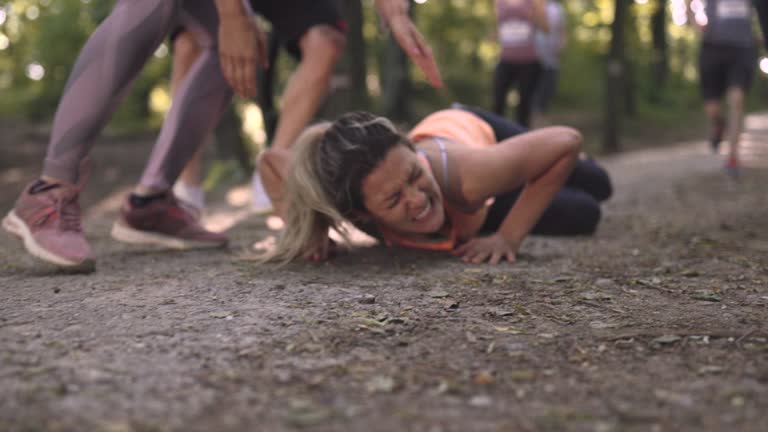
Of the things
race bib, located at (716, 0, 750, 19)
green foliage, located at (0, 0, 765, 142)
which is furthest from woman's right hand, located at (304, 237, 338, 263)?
race bib, located at (716, 0, 750, 19)

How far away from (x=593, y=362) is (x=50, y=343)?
1231 mm

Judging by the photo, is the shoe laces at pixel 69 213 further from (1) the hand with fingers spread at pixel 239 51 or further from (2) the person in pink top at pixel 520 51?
(2) the person in pink top at pixel 520 51

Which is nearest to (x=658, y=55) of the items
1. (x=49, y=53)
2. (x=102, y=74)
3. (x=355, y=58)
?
(x=355, y=58)

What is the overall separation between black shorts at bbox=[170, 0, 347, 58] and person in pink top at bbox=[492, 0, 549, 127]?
12.1 feet

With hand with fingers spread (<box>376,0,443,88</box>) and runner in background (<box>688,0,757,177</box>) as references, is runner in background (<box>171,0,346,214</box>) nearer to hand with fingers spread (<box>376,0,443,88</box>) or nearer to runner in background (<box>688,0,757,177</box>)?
hand with fingers spread (<box>376,0,443,88</box>)

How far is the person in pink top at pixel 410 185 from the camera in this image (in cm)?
277

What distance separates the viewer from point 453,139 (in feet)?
11.1

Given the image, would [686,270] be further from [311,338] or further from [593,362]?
[311,338]

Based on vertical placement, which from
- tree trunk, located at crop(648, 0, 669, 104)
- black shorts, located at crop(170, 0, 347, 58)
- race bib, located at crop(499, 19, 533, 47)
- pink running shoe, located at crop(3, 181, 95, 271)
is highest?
black shorts, located at crop(170, 0, 347, 58)

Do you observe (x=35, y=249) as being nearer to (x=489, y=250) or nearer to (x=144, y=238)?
(x=144, y=238)

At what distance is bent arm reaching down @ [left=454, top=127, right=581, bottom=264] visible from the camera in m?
2.92

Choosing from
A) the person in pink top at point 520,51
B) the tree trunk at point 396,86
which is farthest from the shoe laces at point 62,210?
the tree trunk at point 396,86

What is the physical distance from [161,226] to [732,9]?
5027 millimetres

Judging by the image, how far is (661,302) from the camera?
7.19ft
